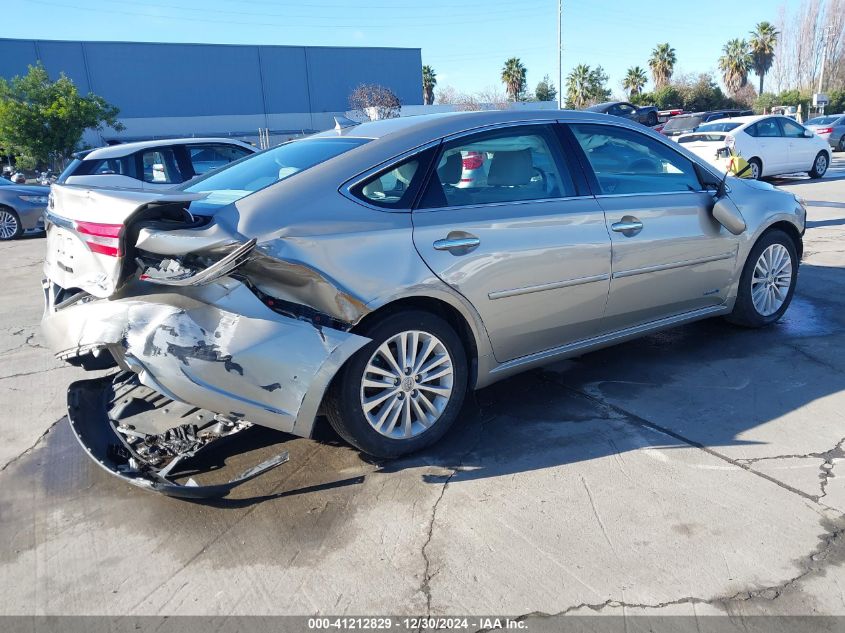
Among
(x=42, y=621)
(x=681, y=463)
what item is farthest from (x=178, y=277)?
(x=681, y=463)

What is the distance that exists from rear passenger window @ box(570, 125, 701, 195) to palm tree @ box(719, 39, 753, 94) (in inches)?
2636

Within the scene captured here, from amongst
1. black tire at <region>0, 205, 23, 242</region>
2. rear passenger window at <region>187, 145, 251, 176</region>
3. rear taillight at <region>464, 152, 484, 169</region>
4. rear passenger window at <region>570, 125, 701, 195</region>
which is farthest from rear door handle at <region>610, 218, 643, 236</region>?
black tire at <region>0, 205, 23, 242</region>

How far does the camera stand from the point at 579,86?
60.1m

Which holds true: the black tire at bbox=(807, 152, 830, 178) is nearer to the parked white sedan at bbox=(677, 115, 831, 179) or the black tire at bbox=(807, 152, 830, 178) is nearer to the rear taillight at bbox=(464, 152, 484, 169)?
the parked white sedan at bbox=(677, 115, 831, 179)

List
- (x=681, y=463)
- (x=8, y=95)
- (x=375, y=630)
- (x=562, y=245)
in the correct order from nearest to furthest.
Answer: (x=375, y=630)
(x=681, y=463)
(x=562, y=245)
(x=8, y=95)

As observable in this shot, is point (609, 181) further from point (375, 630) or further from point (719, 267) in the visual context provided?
point (375, 630)

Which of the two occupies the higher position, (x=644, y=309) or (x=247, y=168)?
(x=247, y=168)

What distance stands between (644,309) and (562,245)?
3.01 feet

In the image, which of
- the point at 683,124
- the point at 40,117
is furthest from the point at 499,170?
the point at 683,124

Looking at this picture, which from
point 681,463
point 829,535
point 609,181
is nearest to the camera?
point 829,535

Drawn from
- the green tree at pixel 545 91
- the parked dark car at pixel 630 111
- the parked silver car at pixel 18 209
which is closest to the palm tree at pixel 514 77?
the green tree at pixel 545 91

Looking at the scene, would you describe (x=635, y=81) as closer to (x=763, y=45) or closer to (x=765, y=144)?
(x=763, y=45)

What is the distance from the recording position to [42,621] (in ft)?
8.38

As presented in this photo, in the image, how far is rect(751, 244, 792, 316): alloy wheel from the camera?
5.24m
